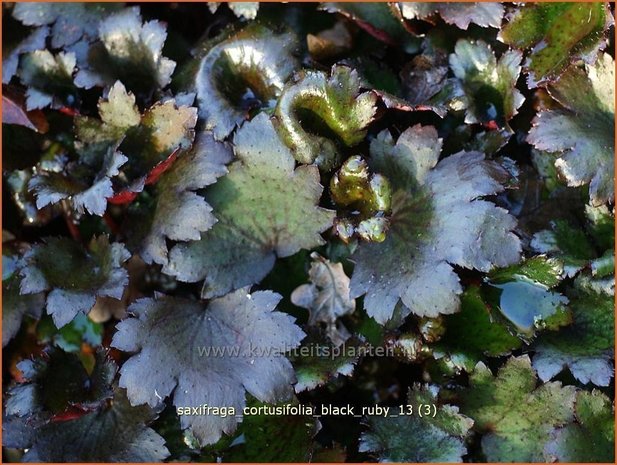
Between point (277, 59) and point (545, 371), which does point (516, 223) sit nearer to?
point (545, 371)

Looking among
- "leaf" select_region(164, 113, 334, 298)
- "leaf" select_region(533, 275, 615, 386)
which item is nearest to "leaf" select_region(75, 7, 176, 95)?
"leaf" select_region(164, 113, 334, 298)

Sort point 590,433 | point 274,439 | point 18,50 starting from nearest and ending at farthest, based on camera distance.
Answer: point 590,433 < point 274,439 < point 18,50

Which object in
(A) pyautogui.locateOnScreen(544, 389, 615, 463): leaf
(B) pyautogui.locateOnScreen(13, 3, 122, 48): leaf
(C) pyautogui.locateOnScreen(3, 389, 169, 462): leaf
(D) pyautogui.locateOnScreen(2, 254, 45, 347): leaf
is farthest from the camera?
(B) pyautogui.locateOnScreen(13, 3, 122, 48): leaf

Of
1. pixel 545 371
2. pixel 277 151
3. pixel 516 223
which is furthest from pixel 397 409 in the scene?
pixel 277 151

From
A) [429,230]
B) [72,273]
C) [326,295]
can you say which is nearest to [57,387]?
[72,273]

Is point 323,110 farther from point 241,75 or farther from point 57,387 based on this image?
point 57,387

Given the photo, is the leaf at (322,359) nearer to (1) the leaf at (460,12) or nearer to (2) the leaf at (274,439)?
(2) the leaf at (274,439)

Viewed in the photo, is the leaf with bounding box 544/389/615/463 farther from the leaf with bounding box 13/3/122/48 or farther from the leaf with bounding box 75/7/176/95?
the leaf with bounding box 13/3/122/48
